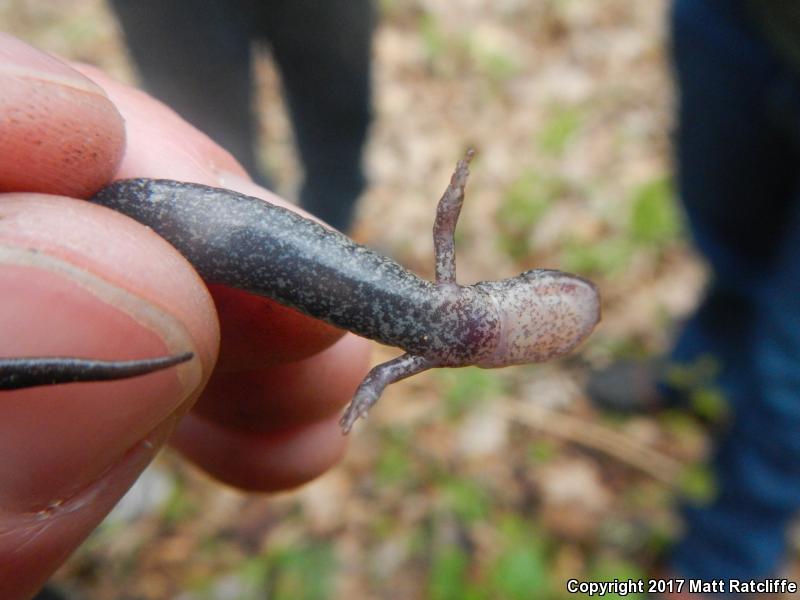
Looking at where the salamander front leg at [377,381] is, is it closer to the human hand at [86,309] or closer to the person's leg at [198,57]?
A: the human hand at [86,309]

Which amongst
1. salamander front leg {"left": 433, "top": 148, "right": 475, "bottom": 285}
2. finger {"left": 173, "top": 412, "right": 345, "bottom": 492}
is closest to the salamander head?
salamander front leg {"left": 433, "top": 148, "right": 475, "bottom": 285}

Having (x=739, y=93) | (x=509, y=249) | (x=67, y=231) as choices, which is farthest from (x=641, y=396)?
(x=67, y=231)

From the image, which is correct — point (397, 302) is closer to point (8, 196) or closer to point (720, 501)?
point (8, 196)

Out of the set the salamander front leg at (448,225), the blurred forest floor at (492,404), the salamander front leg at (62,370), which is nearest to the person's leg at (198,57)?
the blurred forest floor at (492,404)

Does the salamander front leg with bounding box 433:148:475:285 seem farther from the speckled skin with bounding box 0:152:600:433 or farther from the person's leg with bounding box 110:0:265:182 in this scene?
the person's leg with bounding box 110:0:265:182

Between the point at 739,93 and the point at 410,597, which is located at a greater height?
the point at 739,93

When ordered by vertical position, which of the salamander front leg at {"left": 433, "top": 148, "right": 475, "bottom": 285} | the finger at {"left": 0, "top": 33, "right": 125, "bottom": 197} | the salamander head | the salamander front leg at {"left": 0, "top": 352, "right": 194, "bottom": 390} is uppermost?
the finger at {"left": 0, "top": 33, "right": 125, "bottom": 197}
